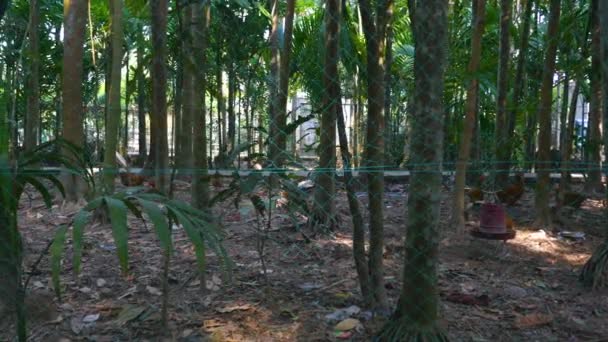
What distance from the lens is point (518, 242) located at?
561 centimetres

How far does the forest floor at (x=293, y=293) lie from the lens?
3.35 metres

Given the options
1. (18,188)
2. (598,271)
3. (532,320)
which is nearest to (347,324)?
(532,320)

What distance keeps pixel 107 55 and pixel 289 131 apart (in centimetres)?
782

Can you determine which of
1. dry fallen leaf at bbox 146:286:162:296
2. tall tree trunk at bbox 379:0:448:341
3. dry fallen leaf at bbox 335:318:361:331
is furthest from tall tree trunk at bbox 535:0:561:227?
dry fallen leaf at bbox 146:286:162:296

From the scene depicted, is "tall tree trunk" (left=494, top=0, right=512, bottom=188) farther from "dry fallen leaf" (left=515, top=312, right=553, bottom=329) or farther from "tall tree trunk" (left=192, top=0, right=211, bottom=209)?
"tall tree trunk" (left=192, top=0, right=211, bottom=209)

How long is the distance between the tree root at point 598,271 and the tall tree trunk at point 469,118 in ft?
4.49

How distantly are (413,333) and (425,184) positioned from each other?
2.26ft

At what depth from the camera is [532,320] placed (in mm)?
3586

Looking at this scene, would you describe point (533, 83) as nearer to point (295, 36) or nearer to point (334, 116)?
point (295, 36)

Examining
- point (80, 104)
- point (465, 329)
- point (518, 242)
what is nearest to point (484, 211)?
point (518, 242)

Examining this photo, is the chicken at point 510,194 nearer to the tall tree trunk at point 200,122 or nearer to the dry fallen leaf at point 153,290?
the tall tree trunk at point 200,122

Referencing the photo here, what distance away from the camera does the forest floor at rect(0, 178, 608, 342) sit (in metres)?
3.35

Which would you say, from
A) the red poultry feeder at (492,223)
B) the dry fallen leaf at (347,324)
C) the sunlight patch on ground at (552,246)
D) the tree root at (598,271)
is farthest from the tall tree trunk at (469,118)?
the dry fallen leaf at (347,324)

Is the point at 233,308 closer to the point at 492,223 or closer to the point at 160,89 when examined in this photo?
the point at 160,89
